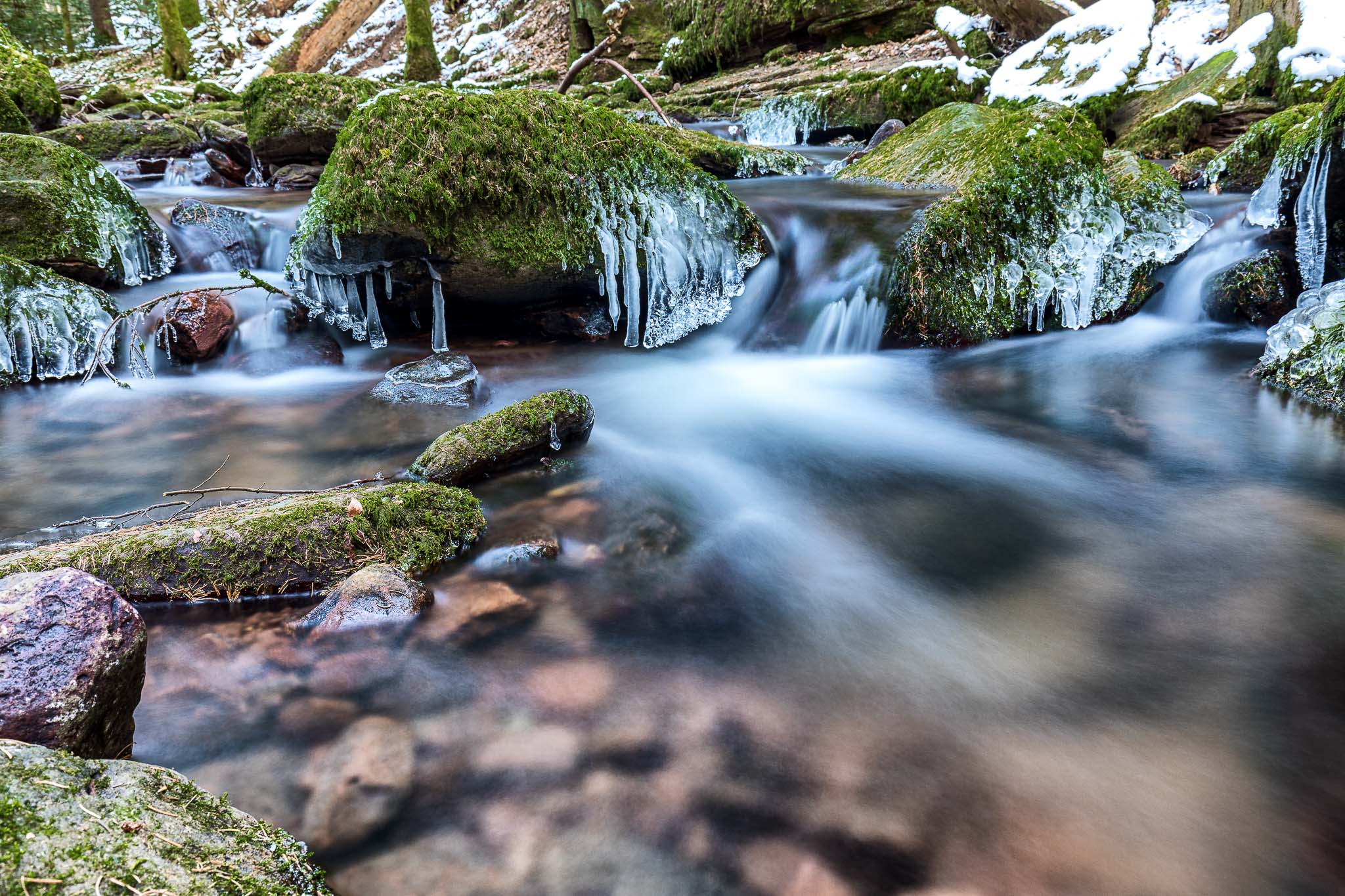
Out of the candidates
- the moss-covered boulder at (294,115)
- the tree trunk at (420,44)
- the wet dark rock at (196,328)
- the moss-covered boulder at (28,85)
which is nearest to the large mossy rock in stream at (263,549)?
the wet dark rock at (196,328)

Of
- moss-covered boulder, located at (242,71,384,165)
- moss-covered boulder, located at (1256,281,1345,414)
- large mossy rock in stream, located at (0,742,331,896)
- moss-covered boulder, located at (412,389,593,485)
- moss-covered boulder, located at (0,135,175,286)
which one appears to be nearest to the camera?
large mossy rock in stream, located at (0,742,331,896)

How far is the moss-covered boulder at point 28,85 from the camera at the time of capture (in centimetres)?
1012

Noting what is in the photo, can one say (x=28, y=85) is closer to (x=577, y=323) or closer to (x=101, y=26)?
(x=577, y=323)

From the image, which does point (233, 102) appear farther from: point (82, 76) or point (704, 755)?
point (704, 755)

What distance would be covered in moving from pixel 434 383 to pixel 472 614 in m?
2.71

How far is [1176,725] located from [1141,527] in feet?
4.70

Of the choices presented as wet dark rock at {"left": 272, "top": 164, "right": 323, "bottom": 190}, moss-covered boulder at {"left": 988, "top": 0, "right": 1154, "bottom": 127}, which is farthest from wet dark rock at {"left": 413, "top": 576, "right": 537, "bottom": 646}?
moss-covered boulder at {"left": 988, "top": 0, "right": 1154, "bottom": 127}

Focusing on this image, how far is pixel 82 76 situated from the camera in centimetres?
2322

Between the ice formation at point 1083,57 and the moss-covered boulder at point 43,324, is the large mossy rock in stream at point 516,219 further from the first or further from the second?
the ice formation at point 1083,57

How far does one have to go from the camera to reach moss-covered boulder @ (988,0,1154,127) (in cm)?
1060

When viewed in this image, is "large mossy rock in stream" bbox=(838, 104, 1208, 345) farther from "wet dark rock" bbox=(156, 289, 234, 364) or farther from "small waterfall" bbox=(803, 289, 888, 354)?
"wet dark rock" bbox=(156, 289, 234, 364)

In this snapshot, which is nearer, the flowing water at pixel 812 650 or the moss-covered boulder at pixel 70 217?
the flowing water at pixel 812 650

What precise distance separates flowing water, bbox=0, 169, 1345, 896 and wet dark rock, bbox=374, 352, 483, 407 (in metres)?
0.13

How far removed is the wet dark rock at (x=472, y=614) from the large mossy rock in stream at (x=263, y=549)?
223 mm
